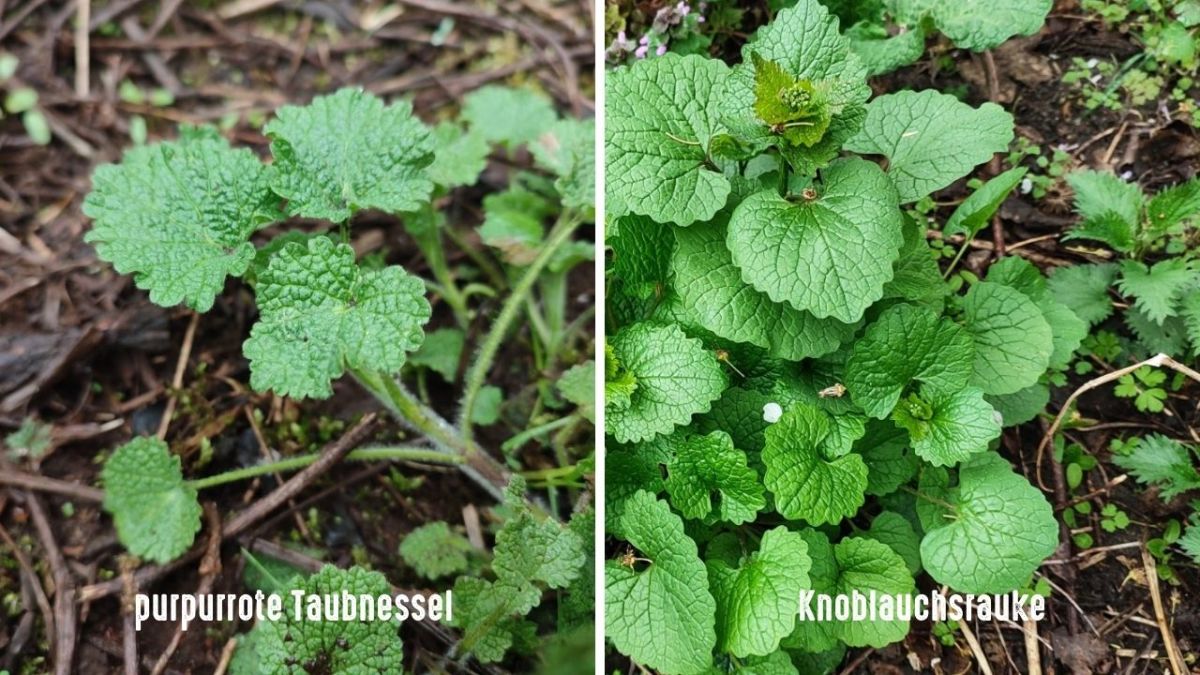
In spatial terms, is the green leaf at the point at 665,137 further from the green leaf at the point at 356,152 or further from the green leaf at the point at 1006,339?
the green leaf at the point at 1006,339

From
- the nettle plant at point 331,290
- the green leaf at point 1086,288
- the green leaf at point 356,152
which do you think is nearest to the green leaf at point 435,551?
the nettle plant at point 331,290

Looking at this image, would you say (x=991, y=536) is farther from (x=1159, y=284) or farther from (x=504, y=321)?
(x=504, y=321)

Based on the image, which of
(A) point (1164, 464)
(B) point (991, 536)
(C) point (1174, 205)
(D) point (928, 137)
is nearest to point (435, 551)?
(B) point (991, 536)

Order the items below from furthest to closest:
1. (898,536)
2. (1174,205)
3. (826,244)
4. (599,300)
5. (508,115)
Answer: (508,115)
(1174,205)
(898,536)
(826,244)
(599,300)

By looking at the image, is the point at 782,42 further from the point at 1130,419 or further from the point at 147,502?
the point at 147,502

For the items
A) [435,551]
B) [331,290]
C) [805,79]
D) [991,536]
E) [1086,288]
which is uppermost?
A: [805,79]

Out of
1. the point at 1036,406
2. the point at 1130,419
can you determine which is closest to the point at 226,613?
the point at 1036,406
